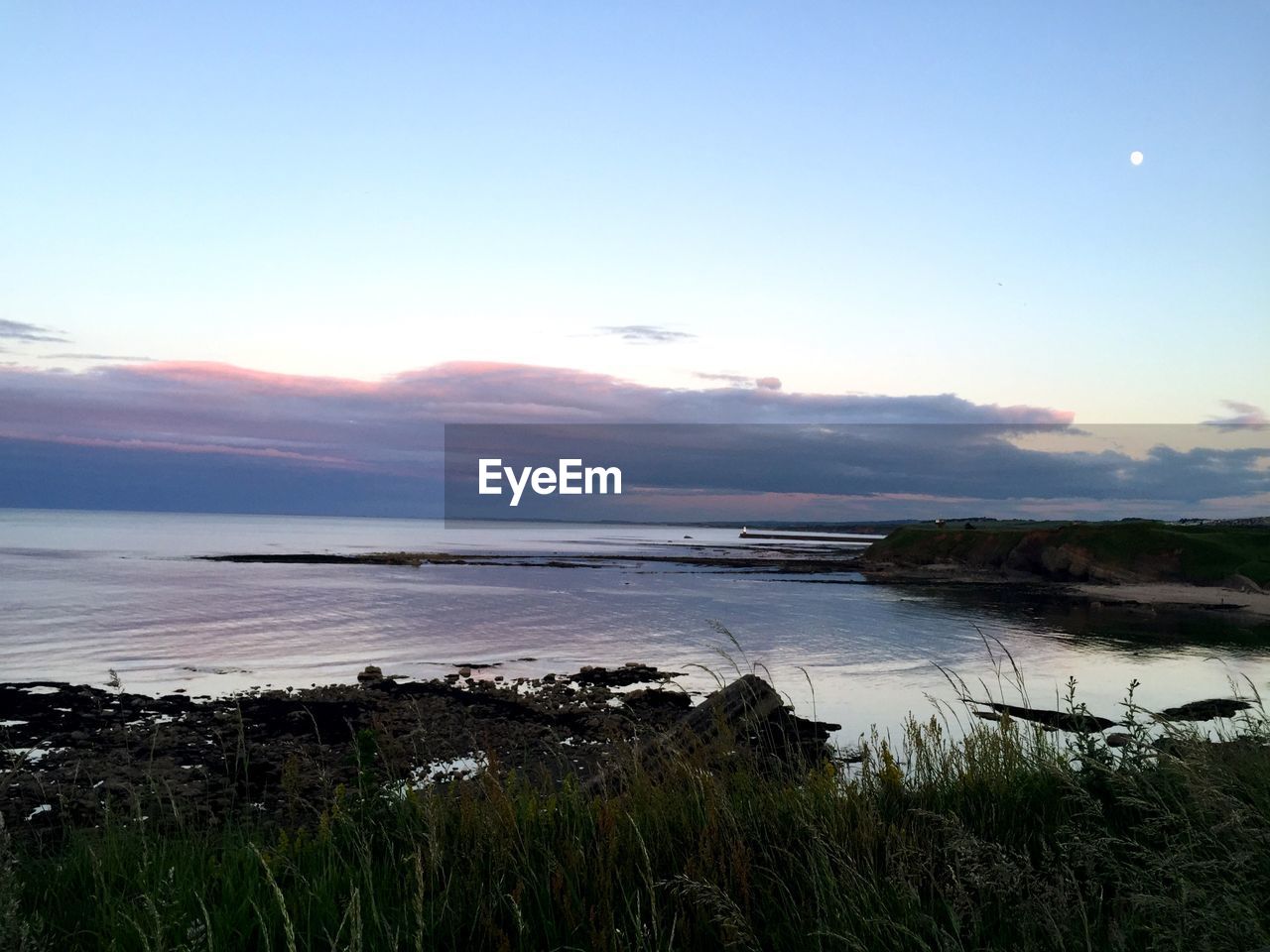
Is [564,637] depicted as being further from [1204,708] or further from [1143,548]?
[1143,548]

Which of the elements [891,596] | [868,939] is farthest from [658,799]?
[891,596]

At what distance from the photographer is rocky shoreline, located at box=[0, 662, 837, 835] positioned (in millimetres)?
13422

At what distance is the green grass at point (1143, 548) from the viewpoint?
51812 millimetres

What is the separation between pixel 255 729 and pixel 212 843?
13.5 metres

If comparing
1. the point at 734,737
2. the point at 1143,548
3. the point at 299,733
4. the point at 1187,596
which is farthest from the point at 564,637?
the point at 1143,548

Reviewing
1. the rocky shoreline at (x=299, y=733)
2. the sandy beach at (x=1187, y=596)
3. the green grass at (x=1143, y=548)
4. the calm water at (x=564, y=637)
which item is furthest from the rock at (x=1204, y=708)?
the green grass at (x=1143, y=548)

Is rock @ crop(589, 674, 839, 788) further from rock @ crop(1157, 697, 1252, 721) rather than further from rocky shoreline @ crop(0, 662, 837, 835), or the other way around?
rock @ crop(1157, 697, 1252, 721)

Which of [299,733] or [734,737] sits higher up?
[734,737]

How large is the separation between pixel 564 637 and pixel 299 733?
17.0 m

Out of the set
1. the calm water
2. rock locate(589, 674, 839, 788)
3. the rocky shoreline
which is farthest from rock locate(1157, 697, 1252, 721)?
the rocky shoreline

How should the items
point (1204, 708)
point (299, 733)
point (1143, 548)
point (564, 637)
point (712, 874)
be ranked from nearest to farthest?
point (712, 874)
point (299, 733)
point (1204, 708)
point (564, 637)
point (1143, 548)

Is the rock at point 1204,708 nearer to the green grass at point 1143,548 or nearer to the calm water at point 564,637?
the calm water at point 564,637

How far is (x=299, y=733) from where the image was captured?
18.8 m

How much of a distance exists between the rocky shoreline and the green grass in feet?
144
